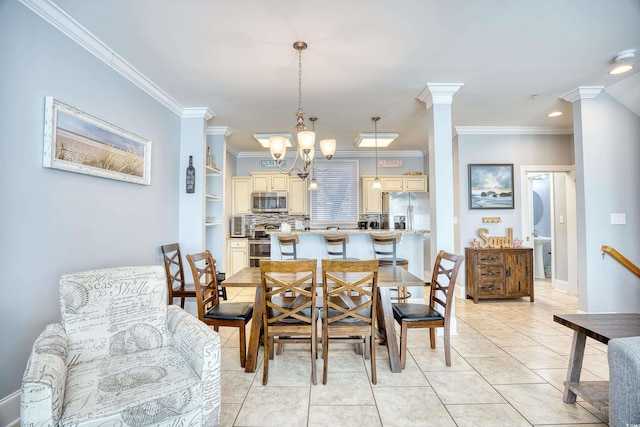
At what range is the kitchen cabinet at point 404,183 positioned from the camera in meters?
6.52

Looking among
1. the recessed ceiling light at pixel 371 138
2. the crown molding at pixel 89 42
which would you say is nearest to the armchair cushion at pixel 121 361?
the crown molding at pixel 89 42

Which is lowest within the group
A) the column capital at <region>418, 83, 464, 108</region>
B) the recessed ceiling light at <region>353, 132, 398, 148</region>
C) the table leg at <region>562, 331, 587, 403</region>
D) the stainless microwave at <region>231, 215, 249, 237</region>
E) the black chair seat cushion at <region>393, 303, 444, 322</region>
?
the table leg at <region>562, 331, 587, 403</region>

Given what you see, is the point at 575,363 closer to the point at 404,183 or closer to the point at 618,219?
the point at 618,219

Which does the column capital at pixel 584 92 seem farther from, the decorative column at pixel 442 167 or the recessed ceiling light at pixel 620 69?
the decorative column at pixel 442 167

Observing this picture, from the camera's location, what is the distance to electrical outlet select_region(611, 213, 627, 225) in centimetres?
361

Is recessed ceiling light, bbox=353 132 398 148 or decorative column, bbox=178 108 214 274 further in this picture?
recessed ceiling light, bbox=353 132 398 148

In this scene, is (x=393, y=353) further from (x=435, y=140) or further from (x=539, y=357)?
(x=435, y=140)

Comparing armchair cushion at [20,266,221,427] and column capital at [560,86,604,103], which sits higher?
column capital at [560,86,604,103]

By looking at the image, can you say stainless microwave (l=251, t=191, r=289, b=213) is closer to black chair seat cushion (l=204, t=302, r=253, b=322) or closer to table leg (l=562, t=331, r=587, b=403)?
black chair seat cushion (l=204, t=302, r=253, b=322)

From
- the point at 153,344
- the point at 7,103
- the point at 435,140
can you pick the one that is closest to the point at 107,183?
the point at 7,103

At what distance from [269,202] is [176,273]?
3.03m

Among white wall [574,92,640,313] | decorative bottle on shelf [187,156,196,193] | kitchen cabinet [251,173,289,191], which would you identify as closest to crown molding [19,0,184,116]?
decorative bottle on shelf [187,156,196,193]

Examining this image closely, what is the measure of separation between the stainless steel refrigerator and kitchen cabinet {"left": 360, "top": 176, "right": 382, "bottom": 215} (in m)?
0.51

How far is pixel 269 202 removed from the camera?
643cm
